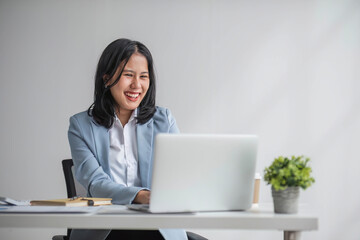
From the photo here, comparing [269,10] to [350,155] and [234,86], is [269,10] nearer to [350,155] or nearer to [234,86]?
[234,86]

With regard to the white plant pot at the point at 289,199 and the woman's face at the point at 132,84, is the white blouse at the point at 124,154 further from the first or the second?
the white plant pot at the point at 289,199

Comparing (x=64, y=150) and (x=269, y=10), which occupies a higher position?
(x=269, y=10)

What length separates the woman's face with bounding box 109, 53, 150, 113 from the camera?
2260 mm

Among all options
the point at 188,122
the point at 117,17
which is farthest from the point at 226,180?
the point at 117,17

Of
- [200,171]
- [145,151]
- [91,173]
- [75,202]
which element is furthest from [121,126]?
[200,171]

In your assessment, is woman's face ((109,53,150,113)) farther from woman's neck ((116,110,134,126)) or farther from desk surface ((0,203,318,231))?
desk surface ((0,203,318,231))

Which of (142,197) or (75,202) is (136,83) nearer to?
(142,197)

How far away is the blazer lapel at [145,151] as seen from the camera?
85.4 inches

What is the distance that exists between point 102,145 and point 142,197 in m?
0.45

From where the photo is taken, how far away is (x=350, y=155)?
4.30 m

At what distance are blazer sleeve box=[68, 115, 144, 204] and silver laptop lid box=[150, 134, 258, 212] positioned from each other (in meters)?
0.46

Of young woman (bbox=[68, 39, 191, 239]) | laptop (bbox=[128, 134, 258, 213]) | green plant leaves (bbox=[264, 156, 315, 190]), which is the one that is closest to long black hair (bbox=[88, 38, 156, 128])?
young woman (bbox=[68, 39, 191, 239])

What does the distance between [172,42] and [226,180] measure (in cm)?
302

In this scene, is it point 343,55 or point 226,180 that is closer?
point 226,180
